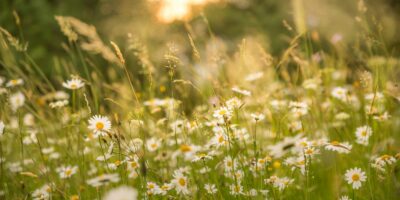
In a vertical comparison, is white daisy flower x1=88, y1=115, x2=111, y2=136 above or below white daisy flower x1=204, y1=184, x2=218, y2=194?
above

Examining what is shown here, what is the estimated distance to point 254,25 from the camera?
9906mm

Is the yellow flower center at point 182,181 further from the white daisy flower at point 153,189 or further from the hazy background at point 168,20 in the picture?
the hazy background at point 168,20

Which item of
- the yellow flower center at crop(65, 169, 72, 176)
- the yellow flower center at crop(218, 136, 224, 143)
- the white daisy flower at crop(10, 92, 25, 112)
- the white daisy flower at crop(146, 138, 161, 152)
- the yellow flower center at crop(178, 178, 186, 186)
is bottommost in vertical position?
the yellow flower center at crop(178, 178, 186, 186)

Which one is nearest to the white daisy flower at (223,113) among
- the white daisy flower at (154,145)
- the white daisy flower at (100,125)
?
the white daisy flower at (100,125)

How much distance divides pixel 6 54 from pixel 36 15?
18.9ft

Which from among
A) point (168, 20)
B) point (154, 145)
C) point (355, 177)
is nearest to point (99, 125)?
point (154, 145)

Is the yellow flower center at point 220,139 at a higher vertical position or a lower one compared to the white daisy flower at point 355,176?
higher

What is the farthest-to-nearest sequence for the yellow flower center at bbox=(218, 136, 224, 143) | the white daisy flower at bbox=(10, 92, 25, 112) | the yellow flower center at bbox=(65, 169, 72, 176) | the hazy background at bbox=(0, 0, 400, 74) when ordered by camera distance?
the hazy background at bbox=(0, 0, 400, 74)
the white daisy flower at bbox=(10, 92, 25, 112)
the yellow flower center at bbox=(65, 169, 72, 176)
the yellow flower center at bbox=(218, 136, 224, 143)

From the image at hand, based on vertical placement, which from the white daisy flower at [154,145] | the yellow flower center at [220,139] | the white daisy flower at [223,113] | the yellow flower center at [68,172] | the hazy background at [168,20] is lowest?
the yellow flower center at [68,172]

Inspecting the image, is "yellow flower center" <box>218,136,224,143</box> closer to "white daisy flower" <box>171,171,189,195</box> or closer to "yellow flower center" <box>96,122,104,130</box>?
"white daisy flower" <box>171,171,189,195</box>

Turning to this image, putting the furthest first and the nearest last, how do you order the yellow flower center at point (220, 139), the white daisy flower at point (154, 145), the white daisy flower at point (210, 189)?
the white daisy flower at point (154, 145), the yellow flower center at point (220, 139), the white daisy flower at point (210, 189)

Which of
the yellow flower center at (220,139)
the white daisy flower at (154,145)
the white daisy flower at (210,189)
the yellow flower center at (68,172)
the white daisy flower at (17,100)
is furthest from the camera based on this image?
the white daisy flower at (17,100)

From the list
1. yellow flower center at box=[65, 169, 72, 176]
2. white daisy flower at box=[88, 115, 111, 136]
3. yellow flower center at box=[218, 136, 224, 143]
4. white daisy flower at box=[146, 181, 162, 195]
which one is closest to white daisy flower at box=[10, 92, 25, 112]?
yellow flower center at box=[65, 169, 72, 176]

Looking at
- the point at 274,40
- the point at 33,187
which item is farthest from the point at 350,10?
the point at 33,187
